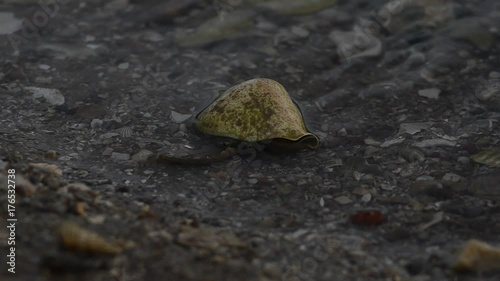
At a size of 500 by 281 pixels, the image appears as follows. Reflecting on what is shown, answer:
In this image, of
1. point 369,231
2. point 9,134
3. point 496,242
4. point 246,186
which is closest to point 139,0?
point 9,134

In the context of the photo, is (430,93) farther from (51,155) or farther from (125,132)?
(51,155)

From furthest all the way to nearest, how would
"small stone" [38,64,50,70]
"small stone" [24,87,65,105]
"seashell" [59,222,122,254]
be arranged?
"small stone" [38,64,50,70]
"small stone" [24,87,65,105]
"seashell" [59,222,122,254]

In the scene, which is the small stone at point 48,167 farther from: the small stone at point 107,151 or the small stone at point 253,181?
the small stone at point 253,181

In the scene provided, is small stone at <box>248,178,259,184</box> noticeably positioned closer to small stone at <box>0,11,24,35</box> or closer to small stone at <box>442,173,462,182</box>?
small stone at <box>442,173,462,182</box>

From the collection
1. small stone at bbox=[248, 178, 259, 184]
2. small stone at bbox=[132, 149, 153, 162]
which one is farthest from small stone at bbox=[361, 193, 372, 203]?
small stone at bbox=[132, 149, 153, 162]

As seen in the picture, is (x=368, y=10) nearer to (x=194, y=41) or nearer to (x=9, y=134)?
(x=194, y=41)
